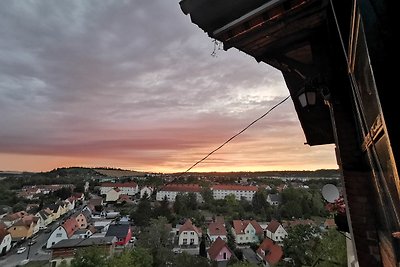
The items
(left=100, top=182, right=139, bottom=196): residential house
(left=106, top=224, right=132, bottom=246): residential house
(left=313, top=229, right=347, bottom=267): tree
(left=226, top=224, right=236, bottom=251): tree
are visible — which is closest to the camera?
(left=313, top=229, right=347, bottom=267): tree

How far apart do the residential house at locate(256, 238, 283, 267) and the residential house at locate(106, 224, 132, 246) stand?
19.7 meters

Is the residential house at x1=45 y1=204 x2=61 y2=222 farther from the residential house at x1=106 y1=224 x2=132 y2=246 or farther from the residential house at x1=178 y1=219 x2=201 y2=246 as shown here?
the residential house at x1=178 y1=219 x2=201 y2=246

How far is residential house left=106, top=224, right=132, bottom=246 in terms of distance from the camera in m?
35.5

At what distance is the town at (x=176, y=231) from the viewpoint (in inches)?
838

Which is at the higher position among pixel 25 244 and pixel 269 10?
pixel 269 10

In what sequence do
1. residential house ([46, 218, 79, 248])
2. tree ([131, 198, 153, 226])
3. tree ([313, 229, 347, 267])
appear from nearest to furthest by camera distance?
tree ([313, 229, 347, 267]) → residential house ([46, 218, 79, 248]) → tree ([131, 198, 153, 226])

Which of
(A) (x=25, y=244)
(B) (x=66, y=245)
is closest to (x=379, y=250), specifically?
(B) (x=66, y=245)

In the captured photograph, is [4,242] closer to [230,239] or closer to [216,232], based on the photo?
[216,232]

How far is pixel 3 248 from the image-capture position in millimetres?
35031

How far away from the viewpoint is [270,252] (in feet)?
98.6

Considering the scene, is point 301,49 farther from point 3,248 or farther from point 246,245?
point 3,248

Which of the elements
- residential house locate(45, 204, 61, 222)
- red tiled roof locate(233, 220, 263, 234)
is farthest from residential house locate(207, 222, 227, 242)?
residential house locate(45, 204, 61, 222)

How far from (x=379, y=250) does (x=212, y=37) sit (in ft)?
7.61

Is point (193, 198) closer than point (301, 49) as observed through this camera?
No
